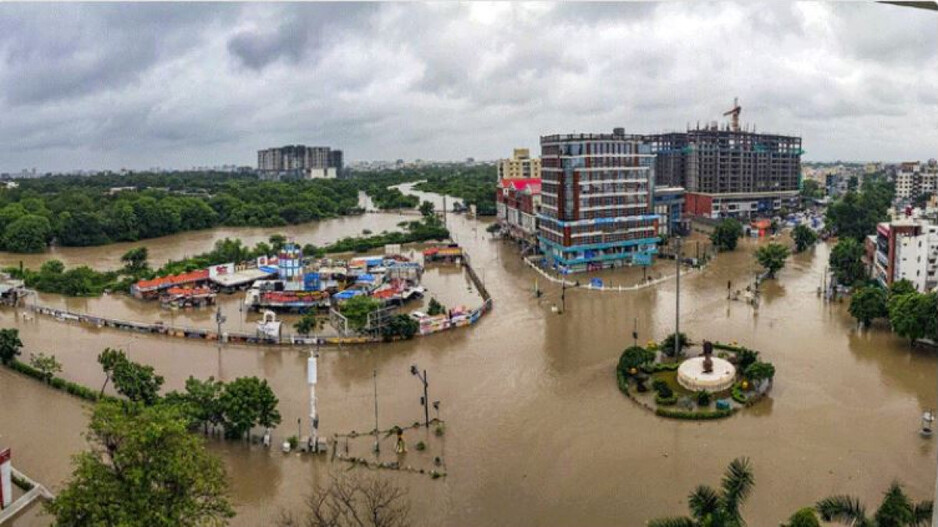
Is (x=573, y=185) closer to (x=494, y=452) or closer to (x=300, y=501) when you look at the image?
(x=494, y=452)

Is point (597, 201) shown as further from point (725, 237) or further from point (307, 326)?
point (307, 326)

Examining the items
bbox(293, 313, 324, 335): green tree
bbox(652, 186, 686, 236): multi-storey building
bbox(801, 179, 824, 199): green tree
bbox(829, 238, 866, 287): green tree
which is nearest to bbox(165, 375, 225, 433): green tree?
bbox(293, 313, 324, 335): green tree

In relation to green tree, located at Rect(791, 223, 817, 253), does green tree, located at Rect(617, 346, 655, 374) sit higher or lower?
lower

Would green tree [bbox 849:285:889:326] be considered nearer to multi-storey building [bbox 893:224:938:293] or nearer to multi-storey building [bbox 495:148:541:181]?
multi-storey building [bbox 893:224:938:293]

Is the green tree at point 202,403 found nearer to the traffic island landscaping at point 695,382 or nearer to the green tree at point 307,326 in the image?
the green tree at point 307,326

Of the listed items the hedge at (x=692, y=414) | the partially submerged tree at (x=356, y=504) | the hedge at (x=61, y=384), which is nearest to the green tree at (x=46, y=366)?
the hedge at (x=61, y=384)
